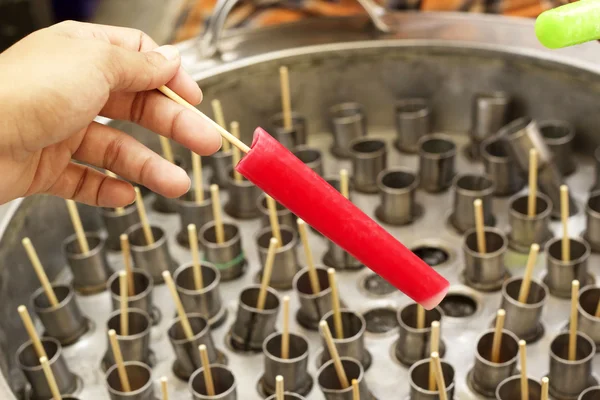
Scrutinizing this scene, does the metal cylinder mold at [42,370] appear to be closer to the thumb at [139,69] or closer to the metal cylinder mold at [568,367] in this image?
the thumb at [139,69]

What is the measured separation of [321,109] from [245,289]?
0.77 m

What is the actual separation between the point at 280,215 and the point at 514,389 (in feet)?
2.46

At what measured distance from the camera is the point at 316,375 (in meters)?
1.53

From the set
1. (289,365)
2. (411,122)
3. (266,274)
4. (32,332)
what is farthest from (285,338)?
(411,122)

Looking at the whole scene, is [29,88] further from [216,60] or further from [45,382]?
[216,60]

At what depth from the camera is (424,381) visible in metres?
1.47

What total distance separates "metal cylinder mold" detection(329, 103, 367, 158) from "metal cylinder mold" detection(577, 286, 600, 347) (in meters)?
0.83

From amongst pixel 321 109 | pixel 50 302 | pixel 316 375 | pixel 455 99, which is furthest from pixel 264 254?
pixel 455 99

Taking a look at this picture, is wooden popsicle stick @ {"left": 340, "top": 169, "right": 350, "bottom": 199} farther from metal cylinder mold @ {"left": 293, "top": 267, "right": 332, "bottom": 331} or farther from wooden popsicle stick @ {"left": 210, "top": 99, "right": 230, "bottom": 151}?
wooden popsicle stick @ {"left": 210, "top": 99, "right": 230, "bottom": 151}

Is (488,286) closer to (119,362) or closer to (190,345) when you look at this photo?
(190,345)

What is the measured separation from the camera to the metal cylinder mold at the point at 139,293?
169 cm

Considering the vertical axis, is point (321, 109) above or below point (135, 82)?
below

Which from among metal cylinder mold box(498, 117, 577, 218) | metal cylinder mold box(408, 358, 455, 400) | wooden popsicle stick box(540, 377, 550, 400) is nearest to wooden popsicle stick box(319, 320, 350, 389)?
metal cylinder mold box(408, 358, 455, 400)

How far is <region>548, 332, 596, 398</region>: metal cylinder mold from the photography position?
1.41 meters
